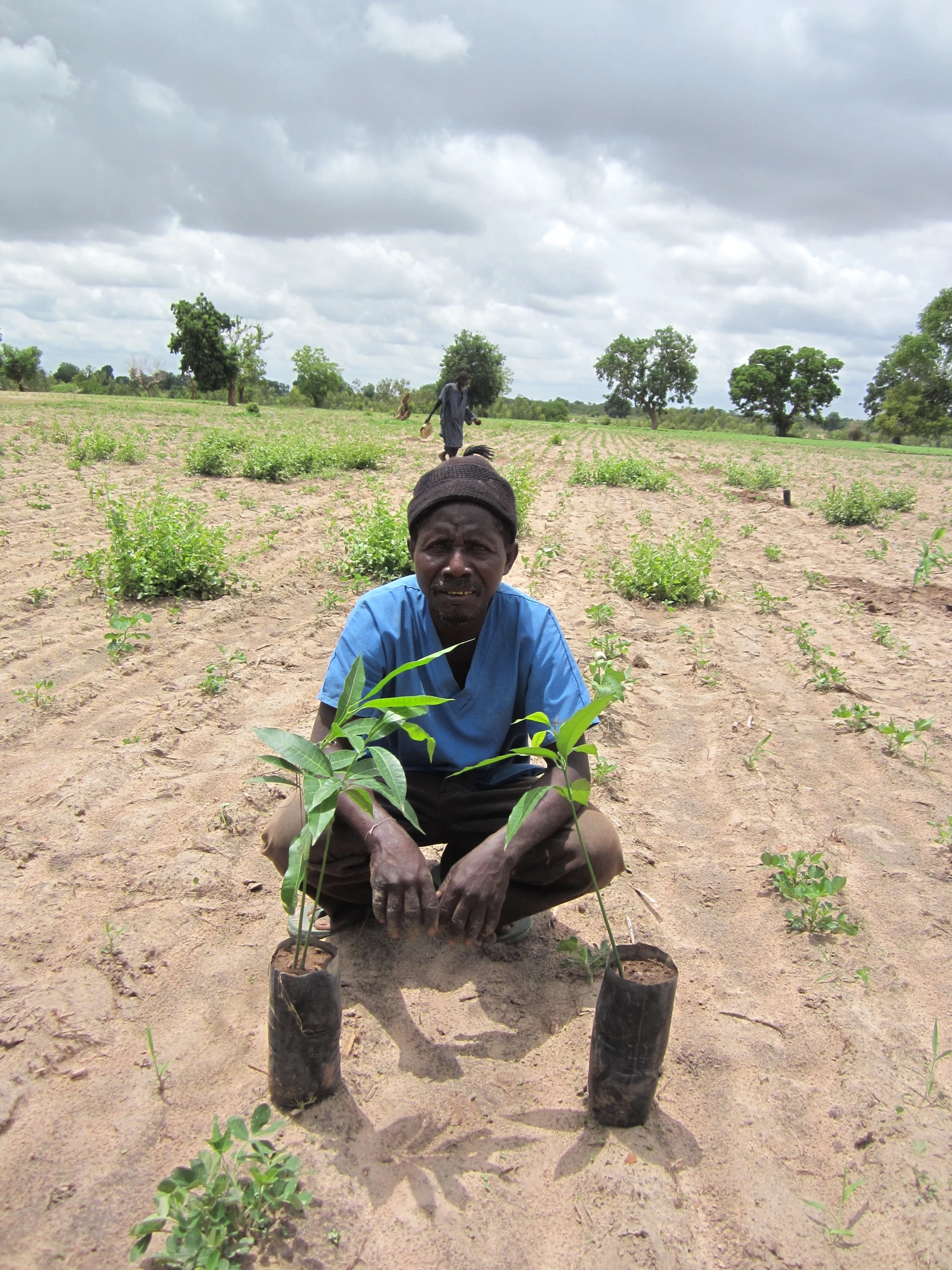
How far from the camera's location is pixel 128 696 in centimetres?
375

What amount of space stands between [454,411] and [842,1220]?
1214cm

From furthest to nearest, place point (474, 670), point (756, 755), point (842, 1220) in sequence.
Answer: point (756, 755) < point (474, 670) < point (842, 1220)

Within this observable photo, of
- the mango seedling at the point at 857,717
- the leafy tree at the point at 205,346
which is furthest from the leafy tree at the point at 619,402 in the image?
the mango seedling at the point at 857,717

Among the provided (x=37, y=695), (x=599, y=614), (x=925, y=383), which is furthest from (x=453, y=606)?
(x=925, y=383)

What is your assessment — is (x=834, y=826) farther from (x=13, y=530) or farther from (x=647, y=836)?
(x=13, y=530)

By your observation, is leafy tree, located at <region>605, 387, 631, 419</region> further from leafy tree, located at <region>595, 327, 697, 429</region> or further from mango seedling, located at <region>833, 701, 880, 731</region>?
mango seedling, located at <region>833, 701, 880, 731</region>

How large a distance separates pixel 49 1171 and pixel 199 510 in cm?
559

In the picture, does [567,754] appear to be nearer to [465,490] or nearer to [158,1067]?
[465,490]

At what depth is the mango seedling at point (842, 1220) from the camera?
1.54m

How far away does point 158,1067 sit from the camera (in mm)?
1852

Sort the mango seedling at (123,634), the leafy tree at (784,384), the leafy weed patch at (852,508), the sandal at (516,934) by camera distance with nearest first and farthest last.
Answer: the sandal at (516,934) → the mango seedling at (123,634) → the leafy weed patch at (852,508) → the leafy tree at (784,384)

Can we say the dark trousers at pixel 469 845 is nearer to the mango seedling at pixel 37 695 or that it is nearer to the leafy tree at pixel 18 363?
the mango seedling at pixel 37 695

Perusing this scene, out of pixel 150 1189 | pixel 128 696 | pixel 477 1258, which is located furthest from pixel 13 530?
pixel 477 1258

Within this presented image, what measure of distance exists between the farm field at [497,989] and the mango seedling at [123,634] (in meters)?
0.08
